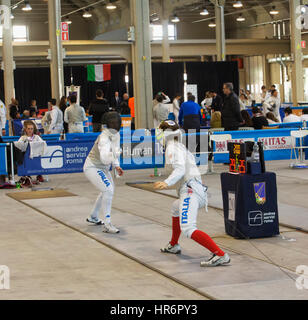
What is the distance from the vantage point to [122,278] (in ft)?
23.2

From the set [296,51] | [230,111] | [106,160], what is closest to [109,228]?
[106,160]

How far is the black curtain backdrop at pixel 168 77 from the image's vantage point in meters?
37.4

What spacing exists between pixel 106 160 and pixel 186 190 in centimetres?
218

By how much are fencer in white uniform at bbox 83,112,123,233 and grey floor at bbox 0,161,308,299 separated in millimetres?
404

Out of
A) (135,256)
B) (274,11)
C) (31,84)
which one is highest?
(274,11)

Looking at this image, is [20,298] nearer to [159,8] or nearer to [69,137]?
[69,137]

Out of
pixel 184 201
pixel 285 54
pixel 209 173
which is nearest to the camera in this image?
pixel 184 201

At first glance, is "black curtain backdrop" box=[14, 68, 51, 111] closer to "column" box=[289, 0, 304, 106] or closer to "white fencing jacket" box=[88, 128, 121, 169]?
"column" box=[289, 0, 304, 106]

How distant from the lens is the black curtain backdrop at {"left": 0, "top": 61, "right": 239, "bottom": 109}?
3825 cm

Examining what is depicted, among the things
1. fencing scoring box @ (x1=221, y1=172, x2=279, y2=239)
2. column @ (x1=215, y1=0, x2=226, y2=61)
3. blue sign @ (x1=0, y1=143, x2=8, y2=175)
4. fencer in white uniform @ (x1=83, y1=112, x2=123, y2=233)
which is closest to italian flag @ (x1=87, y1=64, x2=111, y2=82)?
column @ (x1=215, y1=0, x2=226, y2=61)

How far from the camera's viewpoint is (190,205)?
7.53 meters

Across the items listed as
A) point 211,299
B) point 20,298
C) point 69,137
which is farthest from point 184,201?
point 69,137

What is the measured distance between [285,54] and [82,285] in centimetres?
4356

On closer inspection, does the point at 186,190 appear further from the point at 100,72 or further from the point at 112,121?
the point at 100,72
